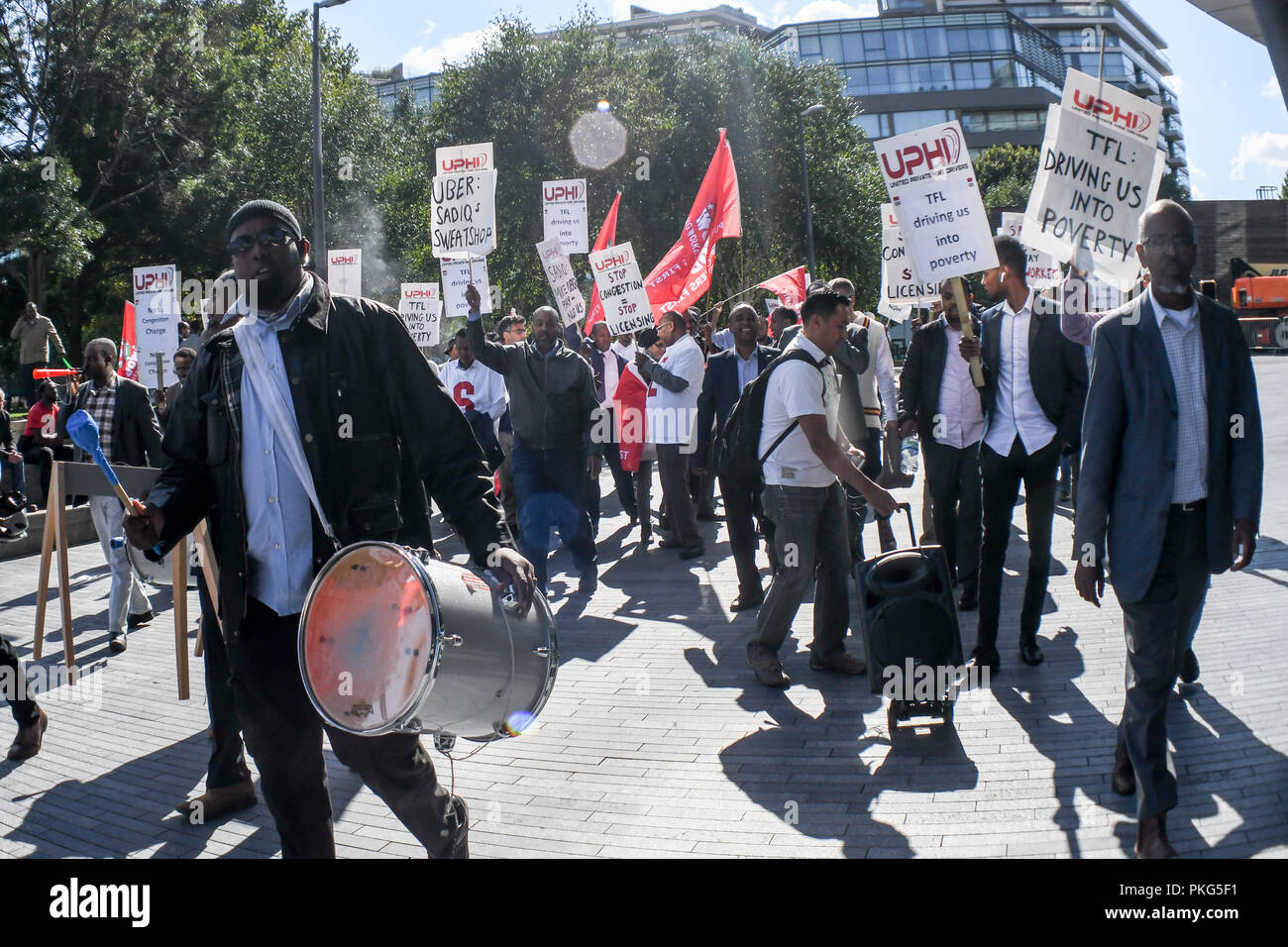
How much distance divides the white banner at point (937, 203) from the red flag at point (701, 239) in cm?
444

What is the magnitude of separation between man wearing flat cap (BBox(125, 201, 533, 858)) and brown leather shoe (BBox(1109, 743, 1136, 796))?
246cm

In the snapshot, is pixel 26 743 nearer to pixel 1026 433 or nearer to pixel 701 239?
pixel 1026 433

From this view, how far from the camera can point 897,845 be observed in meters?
3.93

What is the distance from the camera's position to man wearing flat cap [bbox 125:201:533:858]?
3.05 meters

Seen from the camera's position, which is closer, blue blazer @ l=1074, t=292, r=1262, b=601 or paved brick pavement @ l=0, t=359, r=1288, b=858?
blue blazer @ l=1074, t=292, r=1262, b=601

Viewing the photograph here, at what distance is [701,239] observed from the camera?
12.2m

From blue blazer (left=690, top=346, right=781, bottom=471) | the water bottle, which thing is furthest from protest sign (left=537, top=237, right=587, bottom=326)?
the water bottle

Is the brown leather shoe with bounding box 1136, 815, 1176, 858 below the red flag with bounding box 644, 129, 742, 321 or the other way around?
below

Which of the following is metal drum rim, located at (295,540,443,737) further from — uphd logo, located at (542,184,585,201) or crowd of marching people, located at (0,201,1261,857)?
uphd logo, located at (542,184,585,201)

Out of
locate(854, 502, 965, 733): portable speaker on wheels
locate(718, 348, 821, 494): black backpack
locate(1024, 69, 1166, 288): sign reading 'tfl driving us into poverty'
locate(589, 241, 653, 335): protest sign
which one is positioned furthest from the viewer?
locate(589, 241, 653, 335): protest sign

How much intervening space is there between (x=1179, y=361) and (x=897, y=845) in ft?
6.15

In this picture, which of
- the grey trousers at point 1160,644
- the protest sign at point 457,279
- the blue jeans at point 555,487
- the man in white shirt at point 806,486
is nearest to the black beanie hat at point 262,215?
the grey trousers at point 1160,644

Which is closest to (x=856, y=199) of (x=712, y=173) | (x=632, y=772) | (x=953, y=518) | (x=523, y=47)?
(x=523, y=47)
